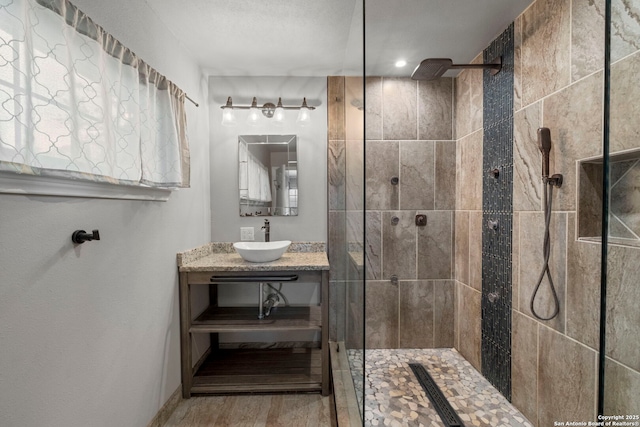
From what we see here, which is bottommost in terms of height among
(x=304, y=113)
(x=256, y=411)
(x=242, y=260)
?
(x=256, y=411)

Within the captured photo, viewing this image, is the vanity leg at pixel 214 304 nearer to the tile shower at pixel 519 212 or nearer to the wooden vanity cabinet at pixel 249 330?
the wooden vanity cabinet at pixel 249 330

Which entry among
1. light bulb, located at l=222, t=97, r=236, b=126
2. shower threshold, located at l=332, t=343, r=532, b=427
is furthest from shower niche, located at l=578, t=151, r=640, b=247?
light bulb, located at l=222, t=97, r=236, b=126

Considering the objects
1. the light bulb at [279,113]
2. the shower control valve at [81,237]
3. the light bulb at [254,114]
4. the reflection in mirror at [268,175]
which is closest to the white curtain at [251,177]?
the reflection in mirror at [268,175]

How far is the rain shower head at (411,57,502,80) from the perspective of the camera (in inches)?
68.1

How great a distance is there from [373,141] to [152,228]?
5.39 feet

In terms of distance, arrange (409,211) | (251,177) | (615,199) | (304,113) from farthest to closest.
Answer: (251,177) → (304,113) → (409,211) → (615,199)

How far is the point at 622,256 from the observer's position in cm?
64

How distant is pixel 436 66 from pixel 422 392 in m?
2.13

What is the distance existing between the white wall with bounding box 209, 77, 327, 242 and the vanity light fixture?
1.9 inches

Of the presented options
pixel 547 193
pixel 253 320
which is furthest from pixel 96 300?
pixel 547 193

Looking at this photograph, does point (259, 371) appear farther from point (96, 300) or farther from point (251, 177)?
point (251, 177)

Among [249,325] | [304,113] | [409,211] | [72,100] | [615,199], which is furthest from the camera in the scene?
[304,113]

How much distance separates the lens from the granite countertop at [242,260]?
186 centimetres

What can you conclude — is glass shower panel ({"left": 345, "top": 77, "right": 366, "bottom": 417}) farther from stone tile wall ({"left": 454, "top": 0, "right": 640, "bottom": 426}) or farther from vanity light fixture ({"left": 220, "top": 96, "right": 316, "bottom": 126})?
A: stone tile wall ({"left": 454, "top": 0, "right": 640, "bottom": 426})
